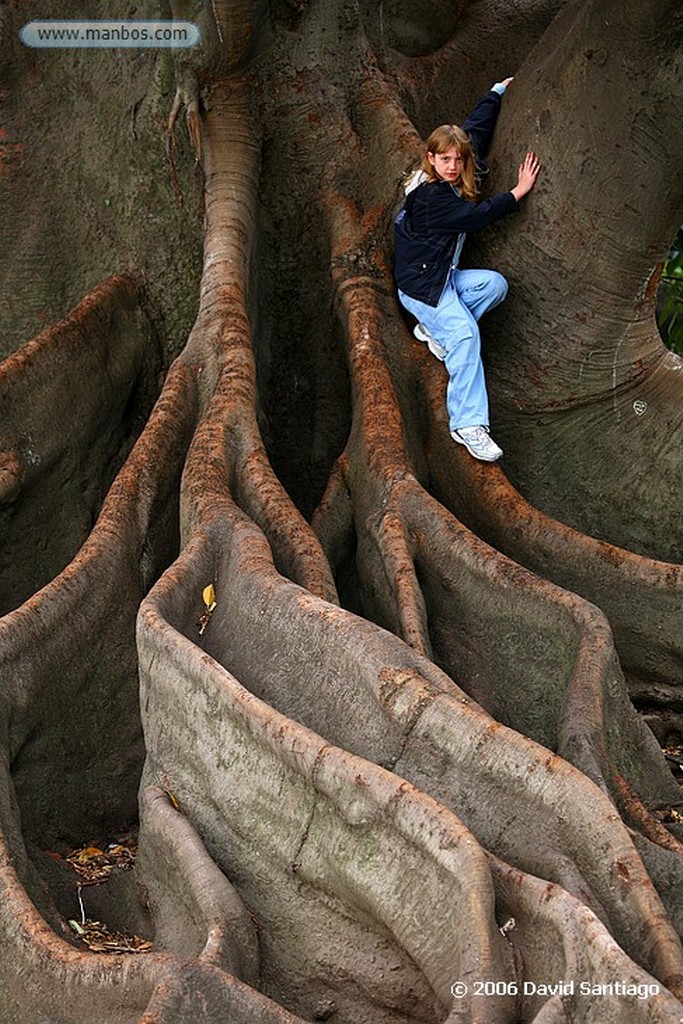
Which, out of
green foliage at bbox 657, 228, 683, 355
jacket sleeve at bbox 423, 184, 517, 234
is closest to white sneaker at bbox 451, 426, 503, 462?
jacket sleeve at bbox 423, 184, 517, 234

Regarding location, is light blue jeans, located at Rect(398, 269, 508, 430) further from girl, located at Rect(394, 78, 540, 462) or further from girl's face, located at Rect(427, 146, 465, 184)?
girl's face, located at Rect(427, 146, 465, 184)

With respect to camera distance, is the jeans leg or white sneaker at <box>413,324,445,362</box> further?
white sneaker at <box>413,324,445,362</box>

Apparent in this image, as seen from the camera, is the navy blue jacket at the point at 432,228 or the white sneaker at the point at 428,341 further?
the white sneaker at the point at 428,341

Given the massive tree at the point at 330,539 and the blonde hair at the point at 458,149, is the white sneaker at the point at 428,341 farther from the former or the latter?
the blonde hair at the point at 458,149

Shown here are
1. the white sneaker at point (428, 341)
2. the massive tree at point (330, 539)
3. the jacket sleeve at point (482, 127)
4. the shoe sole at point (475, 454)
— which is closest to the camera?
the massive tree at point (330, 539)

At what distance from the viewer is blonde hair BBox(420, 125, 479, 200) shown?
21.4ft

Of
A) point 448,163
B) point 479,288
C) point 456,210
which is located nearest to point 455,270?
point 479,288

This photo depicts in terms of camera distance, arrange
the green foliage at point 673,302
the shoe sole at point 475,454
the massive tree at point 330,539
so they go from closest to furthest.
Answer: the massive tree at point 330,539 → the shoe sole at point 475,454 → the green foliage at point 673,302

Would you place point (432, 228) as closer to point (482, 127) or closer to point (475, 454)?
point (482, 127)

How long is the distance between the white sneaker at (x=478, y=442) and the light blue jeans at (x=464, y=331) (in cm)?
3

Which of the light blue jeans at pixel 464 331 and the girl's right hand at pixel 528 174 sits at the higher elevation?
the girl's right hand at pixel 528 174

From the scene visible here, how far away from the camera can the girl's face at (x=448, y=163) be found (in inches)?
257

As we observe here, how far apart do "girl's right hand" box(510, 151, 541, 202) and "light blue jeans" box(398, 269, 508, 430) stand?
0.36m

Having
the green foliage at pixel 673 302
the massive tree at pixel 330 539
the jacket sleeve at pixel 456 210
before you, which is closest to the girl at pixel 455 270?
the jacket sleeve at pixel 456 210
